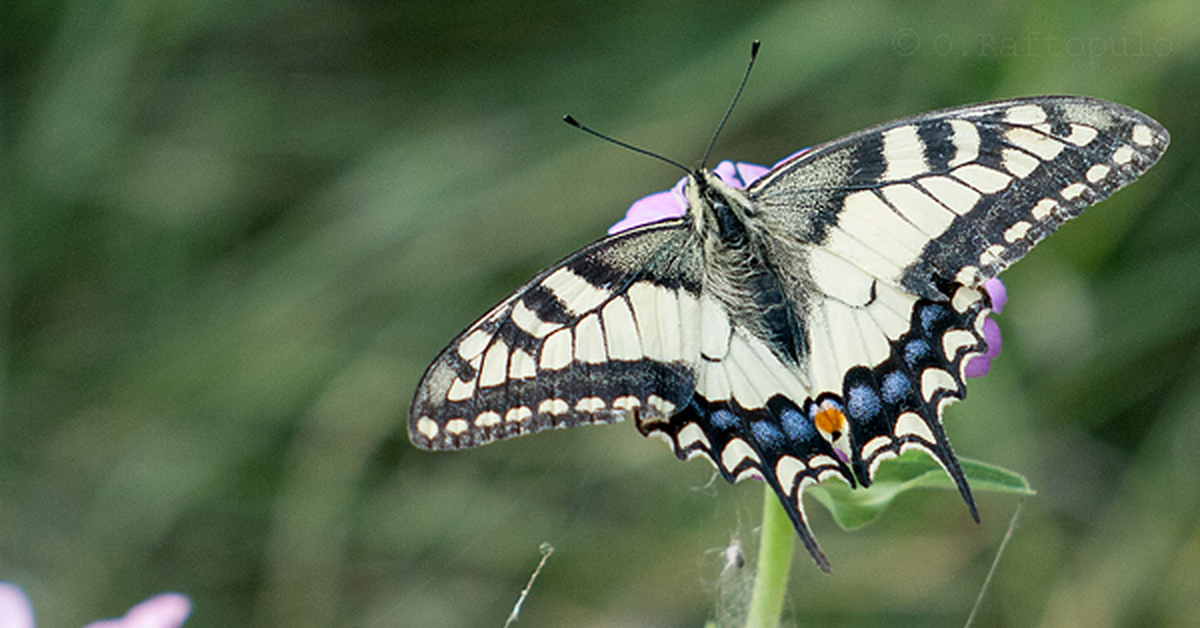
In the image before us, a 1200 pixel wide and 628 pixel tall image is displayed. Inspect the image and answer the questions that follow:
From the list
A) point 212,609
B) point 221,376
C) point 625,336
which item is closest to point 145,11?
point 221,376

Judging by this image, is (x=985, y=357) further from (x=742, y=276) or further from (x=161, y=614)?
(x=161, y=614)

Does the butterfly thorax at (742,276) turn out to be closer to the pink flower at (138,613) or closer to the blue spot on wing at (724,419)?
the blue spot on wing at (724,419)

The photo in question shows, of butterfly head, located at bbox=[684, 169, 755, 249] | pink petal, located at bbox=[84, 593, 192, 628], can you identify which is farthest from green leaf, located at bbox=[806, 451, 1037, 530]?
pink petal, located at bbox=[84, 593, 192, 628]

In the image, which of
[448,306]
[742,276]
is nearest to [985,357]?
[742,276]

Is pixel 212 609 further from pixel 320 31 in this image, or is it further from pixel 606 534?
pixel 320 31

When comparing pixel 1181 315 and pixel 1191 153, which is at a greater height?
pixel 1191 153

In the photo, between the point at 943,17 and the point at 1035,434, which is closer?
the point at 1035,434

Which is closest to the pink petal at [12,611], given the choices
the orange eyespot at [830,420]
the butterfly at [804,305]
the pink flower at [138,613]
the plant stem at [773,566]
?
the pink flower at [138,613]

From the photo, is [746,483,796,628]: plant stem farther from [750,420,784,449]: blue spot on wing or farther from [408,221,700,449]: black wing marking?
[408,221,700,449]: black wing marking
